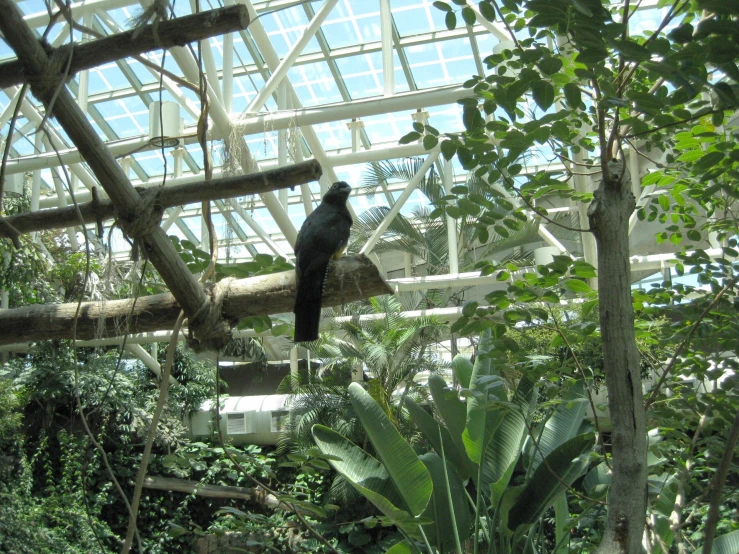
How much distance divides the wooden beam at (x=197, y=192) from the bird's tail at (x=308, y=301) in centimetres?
60

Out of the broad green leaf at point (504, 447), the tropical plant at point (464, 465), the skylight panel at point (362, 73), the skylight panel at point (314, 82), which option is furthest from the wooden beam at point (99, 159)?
the skylight panel at point (314, 82)

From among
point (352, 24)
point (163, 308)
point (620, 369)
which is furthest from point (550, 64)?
point (352, 24)

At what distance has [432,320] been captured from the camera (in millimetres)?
11094

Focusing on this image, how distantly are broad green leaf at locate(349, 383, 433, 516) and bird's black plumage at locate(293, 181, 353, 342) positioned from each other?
7.72 ft

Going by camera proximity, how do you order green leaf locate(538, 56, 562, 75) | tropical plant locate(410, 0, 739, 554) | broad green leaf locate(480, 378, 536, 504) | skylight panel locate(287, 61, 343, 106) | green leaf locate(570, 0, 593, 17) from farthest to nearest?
skylight panel locate(287, 61, 343, 106), broad green leaf locate(480, 378, 536, 504), green leaf locate(538, 56, 562, 75), tropical plant locate(410, 0, 739, 554), green leaf locate(570, 0, 593, 17)

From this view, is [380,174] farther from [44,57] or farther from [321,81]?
[44,57]

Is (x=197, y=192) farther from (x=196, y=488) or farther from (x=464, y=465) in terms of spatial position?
(x=196, y=488)

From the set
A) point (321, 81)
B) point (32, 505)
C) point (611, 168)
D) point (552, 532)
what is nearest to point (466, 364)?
point (611, 168)

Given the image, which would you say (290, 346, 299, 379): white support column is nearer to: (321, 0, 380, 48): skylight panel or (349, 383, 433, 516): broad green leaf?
(321, 0, 380, 48): skylight panel

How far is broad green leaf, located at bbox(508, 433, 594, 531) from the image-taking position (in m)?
5.41

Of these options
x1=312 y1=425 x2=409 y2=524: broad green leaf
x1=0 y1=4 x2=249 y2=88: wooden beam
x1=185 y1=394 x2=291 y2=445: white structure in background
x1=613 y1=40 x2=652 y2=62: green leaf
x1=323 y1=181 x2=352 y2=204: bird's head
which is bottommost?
x1=312 y1=425 x2=409 y2=524: broad green leaf

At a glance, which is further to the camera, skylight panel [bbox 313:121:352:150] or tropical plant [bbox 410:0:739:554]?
skylight panel [bbox 313:121:352:150]

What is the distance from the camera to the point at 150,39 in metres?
1.76

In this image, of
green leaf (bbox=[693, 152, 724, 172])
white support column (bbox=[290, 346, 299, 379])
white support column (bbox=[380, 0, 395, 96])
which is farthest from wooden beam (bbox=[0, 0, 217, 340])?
white support column (bbox=[290, 346, 299, 379])
